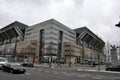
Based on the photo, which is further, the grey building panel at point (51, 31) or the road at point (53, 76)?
the grey building panel at point (51, 31)

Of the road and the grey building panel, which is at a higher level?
the grey building panel

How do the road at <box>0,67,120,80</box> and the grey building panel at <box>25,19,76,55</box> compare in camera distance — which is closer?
the road at <box>0,67,120,80</box>

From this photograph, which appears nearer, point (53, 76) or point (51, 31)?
point (53, 76)

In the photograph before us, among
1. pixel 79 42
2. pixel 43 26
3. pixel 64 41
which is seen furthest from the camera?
pixel 79 42

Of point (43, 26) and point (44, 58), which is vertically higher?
point (43, 26)

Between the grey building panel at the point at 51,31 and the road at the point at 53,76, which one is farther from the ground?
the grey building panel at the point at 51,31

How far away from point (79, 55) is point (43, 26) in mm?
31457

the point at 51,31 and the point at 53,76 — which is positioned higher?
the point at 51,31

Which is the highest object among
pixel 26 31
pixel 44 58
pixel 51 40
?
pixel 26 31

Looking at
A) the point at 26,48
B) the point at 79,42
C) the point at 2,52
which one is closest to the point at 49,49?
the point at 26,48

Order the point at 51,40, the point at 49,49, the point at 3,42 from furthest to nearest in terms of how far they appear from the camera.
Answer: the point at 3,42 → the point at 51,40 → the point at 49,49

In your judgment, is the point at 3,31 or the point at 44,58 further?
the point at 3,31

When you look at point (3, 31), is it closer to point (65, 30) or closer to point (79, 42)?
point (65, 30)

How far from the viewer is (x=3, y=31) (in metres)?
128
